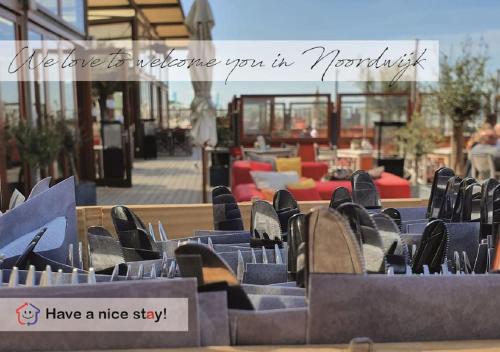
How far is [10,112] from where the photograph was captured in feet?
15.9

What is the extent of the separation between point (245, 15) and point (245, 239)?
21.4ft

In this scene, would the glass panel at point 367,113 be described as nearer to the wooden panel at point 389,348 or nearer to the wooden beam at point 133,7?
the wooden beam at point 133,7

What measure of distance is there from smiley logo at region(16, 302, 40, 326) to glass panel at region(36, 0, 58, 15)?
18.1 feet

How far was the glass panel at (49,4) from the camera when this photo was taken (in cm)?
563

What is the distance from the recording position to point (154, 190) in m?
8.73

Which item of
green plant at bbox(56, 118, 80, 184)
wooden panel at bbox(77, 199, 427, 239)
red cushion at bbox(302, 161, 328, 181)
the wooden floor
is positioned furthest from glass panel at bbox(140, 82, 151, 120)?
wooden panel at bbox(77, 199, 427, 239)

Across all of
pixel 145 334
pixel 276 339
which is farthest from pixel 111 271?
pixel 276 339

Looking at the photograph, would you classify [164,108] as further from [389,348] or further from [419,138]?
[389,348]

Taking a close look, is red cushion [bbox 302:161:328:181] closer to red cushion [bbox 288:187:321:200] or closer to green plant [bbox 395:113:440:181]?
green plant [bbox 395:113:440:181]

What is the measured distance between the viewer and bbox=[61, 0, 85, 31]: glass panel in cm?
672

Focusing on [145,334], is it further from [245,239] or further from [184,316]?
[245,239]

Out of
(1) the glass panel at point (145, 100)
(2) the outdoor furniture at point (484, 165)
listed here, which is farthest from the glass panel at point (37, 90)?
(1) the glass panel at point (145, 100)

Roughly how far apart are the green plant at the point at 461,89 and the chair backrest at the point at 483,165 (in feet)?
5.98

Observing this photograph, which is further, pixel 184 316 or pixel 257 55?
pixel 257 55
